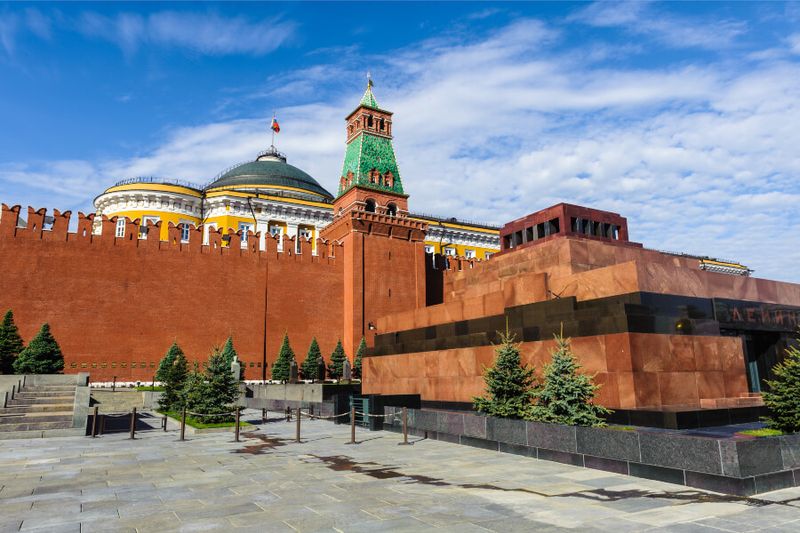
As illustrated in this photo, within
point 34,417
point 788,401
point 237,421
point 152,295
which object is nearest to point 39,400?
point 34,417

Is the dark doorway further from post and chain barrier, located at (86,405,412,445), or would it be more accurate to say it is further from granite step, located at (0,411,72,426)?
granite step, located at (0,411,72,426)

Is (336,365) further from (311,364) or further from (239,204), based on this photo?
(239,204)

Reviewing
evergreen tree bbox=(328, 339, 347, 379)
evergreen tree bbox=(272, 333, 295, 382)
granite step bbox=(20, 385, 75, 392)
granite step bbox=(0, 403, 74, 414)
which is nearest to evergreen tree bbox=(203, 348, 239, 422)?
granite step bbox=(0, 403, 74, 414)

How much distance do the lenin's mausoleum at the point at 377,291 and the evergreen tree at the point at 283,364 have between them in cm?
131

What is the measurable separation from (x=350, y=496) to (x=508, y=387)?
17.5 feet

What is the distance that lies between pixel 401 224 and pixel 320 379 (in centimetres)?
1140

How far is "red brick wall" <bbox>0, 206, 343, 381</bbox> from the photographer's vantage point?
88.2ft

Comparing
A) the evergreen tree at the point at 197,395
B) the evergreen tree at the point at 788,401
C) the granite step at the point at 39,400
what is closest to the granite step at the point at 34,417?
the granite step at the point at 39,400

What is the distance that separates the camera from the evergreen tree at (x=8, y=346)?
2133cm

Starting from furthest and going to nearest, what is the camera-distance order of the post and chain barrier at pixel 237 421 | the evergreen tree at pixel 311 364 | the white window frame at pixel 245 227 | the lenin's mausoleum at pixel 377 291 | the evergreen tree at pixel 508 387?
1. the white window frame at pixel 245 227
2. the evergreen tree at pixel 311 364
3. the post and chain barrier at pixel 237 421
4. the lenin's mausoleum at pixel 377 291
5. the evergreen tree at pixel 508 387

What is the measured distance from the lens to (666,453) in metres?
7.90

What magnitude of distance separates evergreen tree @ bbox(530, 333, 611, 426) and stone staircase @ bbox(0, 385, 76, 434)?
13515 millimetres

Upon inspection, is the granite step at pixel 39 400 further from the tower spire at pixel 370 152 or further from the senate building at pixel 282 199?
the tower spire at pixel 370 152

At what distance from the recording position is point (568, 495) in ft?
23.5
